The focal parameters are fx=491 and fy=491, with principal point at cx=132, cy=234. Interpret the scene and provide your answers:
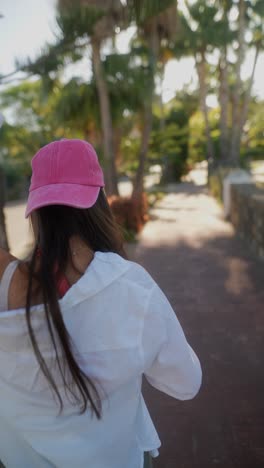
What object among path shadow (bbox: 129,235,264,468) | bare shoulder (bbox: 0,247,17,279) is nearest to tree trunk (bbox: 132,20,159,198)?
path shadow (bbox: 129,235,264,468)

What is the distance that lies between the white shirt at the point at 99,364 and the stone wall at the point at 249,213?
7601 mm

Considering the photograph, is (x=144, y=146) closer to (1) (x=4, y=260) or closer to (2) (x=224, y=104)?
(2) (x=224, y=104)

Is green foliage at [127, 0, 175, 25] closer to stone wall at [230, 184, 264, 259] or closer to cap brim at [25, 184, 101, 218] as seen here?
stone wall at [230, 184, 264, 259]

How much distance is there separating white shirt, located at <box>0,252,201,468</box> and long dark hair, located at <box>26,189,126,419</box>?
0.07 feet

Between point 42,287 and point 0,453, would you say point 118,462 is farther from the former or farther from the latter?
point 42,287

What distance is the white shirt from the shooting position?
113 centimetres

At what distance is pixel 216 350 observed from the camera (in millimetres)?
4508

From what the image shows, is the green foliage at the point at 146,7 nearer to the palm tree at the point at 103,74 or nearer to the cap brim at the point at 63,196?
the palm tree at the point at 103,74

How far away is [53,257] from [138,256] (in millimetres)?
8310

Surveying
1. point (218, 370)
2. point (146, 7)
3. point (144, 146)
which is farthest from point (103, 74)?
point (218, 370)

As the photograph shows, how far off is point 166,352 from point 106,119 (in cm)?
1190

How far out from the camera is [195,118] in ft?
133

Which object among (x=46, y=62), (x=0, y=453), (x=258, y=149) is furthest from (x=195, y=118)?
(x=0, y=453)

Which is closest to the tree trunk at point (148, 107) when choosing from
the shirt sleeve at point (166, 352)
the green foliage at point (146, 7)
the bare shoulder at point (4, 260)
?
the green foliage at point (146, 7)
